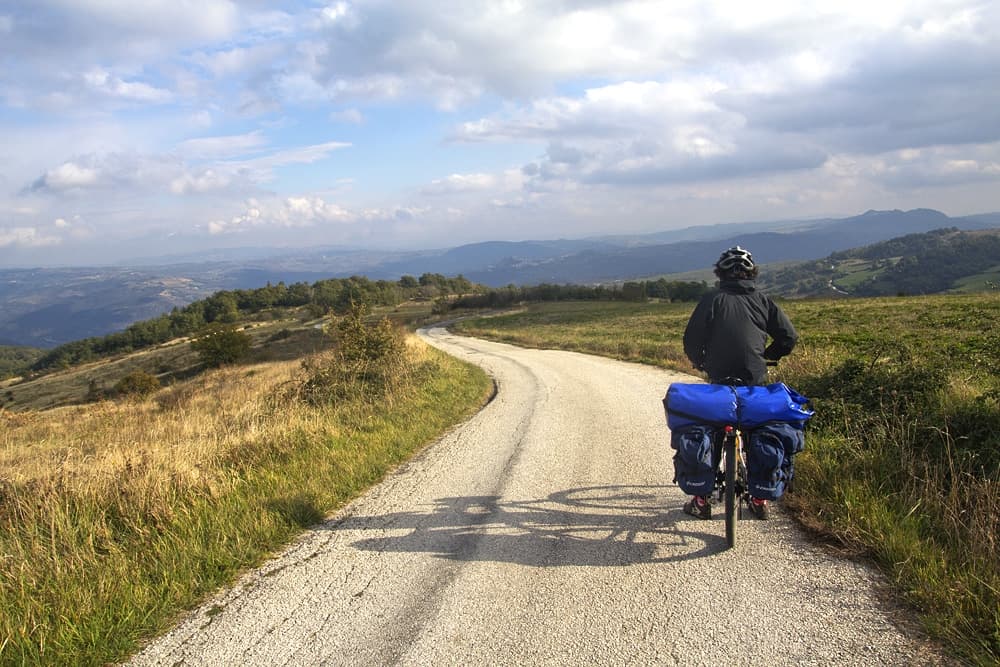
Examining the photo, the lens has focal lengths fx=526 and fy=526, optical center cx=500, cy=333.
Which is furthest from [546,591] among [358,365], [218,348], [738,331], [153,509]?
[218,348]

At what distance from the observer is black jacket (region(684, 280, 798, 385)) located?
15.2 ft

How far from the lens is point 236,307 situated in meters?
101

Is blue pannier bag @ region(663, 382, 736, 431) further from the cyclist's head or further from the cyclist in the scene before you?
the cyclist's head

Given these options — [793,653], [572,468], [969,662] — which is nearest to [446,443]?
[572,468]

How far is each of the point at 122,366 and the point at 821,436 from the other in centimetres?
6373

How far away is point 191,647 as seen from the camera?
344 centimetres

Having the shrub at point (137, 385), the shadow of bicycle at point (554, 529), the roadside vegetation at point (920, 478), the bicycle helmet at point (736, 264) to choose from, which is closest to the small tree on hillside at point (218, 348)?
the shrub at point (137, 385)

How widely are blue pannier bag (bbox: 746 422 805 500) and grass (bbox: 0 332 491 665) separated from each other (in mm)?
4251

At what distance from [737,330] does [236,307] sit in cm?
10994

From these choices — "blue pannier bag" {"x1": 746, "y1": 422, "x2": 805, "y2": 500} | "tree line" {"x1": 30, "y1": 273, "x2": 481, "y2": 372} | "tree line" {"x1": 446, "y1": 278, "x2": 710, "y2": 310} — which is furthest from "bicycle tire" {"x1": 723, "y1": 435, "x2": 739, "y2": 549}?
"tree line" {"x1": 446, "y1": 278, "x2": 710, "y2": 310}

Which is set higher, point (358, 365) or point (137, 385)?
point (358, 365)

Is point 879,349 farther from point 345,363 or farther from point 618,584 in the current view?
point 345,363

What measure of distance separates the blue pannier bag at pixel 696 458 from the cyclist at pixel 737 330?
27.1 inches

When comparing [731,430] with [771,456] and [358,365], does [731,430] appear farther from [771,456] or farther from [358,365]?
[358,365]
